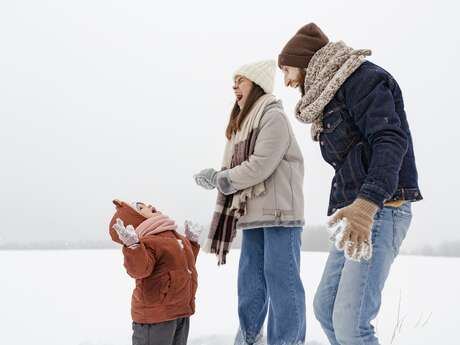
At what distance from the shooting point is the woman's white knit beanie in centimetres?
386

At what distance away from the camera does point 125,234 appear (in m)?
2.91

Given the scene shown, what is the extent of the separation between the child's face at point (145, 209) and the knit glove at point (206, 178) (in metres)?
0.42

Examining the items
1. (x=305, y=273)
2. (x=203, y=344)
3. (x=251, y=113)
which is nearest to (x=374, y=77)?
(x=251, y=113)

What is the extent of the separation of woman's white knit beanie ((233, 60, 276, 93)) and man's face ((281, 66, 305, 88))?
89 centimetres

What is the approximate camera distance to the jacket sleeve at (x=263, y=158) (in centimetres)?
360

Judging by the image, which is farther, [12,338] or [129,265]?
[12,338]

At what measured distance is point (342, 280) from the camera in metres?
2.51

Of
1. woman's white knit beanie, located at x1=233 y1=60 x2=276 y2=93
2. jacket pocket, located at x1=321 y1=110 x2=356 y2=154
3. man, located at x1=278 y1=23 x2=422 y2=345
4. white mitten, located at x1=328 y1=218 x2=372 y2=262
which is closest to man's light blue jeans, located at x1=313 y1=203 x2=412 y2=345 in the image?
man, located at x1=278 y1=23 x2=422 y2=345

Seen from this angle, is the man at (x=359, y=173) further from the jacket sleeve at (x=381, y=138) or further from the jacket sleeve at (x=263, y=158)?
the jacket sleeve at (x=263, y=158)

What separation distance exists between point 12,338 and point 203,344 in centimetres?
161

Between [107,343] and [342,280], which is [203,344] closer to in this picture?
[107,343]

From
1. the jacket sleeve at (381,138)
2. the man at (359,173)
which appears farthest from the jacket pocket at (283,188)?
the jacket sleeve at (381,138)

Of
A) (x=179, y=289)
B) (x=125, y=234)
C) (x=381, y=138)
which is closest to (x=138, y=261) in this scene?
(x=125, y=234)

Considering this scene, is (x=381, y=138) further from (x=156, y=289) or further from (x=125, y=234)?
(x=156, y=289)
